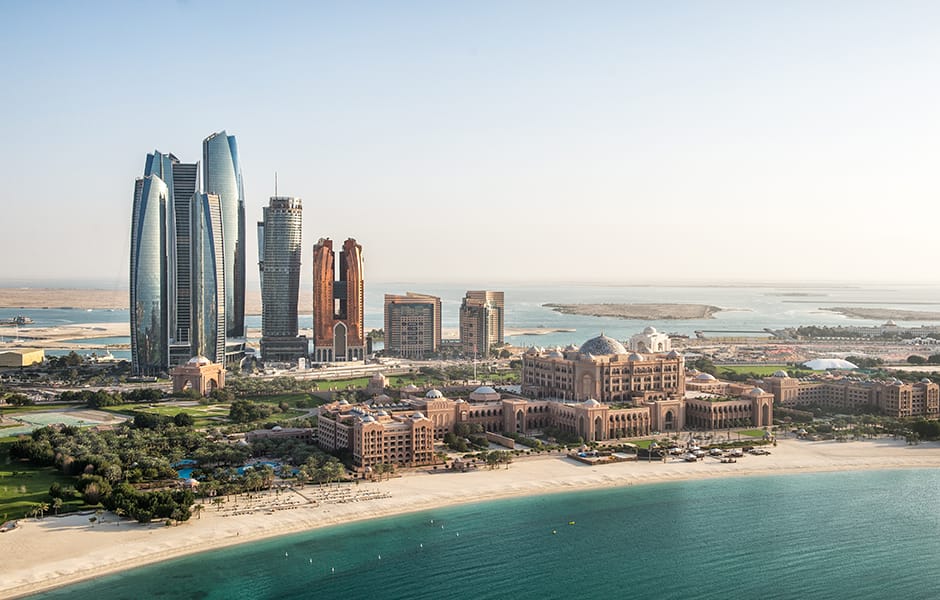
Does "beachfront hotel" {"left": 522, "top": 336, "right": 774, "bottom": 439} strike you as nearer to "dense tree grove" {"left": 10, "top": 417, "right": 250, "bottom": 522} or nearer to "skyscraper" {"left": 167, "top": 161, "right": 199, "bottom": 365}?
"dense tree grove" {"left": 10, "top": 417, "right": 250, "bottom": 522}

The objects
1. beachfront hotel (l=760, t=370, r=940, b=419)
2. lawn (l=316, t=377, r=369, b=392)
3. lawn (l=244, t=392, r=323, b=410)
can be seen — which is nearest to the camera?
beachfront hotel (l=760, t=370, r=940, b=419)

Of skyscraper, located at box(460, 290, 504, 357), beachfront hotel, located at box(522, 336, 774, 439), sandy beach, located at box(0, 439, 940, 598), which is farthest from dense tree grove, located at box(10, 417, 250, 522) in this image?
skyscraper, located at box(460, 290, 504, 357)

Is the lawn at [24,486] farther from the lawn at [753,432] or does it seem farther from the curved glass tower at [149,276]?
the lawn at [753,432]

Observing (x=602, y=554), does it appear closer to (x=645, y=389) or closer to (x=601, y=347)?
(x=645, y=389)

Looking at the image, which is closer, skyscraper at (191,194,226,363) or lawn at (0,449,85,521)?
lawn at (0,449,85,521)

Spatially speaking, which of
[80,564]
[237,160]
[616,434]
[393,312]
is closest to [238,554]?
[80,564]

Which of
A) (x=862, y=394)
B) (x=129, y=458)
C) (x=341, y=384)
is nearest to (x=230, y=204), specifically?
(x=341, y=384)

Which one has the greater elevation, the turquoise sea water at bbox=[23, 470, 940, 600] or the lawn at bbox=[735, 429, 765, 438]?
the lawn at bbox=[735, 429, 765, 438]
